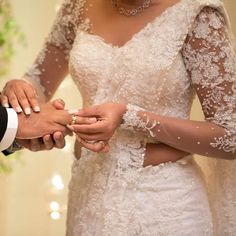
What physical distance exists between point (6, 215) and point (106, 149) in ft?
6.68

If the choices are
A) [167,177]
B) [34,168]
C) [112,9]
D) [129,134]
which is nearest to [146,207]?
[167,177]

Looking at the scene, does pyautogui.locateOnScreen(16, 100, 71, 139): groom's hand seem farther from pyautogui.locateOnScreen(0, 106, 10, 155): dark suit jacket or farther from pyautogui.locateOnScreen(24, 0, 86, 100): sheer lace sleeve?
pyautogui.locateOnScreen(24, 0, 86, 100): sheer lace sleeve

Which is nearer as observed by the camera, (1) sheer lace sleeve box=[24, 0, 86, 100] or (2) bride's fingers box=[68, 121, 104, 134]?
(2) bride's fingers box=[68, 121, 104, 134]

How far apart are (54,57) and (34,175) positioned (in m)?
1.64

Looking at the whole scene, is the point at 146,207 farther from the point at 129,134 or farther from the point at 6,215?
the point at 6,215

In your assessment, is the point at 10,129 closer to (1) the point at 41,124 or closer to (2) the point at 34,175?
(1) the point at 41,124

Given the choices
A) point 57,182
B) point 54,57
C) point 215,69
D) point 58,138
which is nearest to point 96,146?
point 58,138

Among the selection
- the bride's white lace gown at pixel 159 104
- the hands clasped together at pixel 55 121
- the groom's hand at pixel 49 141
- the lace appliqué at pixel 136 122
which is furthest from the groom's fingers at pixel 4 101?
the lace appliqué at pixel 136 122

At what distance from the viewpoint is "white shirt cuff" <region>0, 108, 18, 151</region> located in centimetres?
128

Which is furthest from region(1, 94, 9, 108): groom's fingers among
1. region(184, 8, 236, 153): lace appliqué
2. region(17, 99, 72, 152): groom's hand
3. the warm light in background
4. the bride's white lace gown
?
the warm light in background

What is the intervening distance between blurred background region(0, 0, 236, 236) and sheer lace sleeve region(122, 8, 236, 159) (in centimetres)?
174

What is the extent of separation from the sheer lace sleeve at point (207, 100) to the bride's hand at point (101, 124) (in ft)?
0.12

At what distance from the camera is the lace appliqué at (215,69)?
122cm

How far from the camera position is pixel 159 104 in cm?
130
